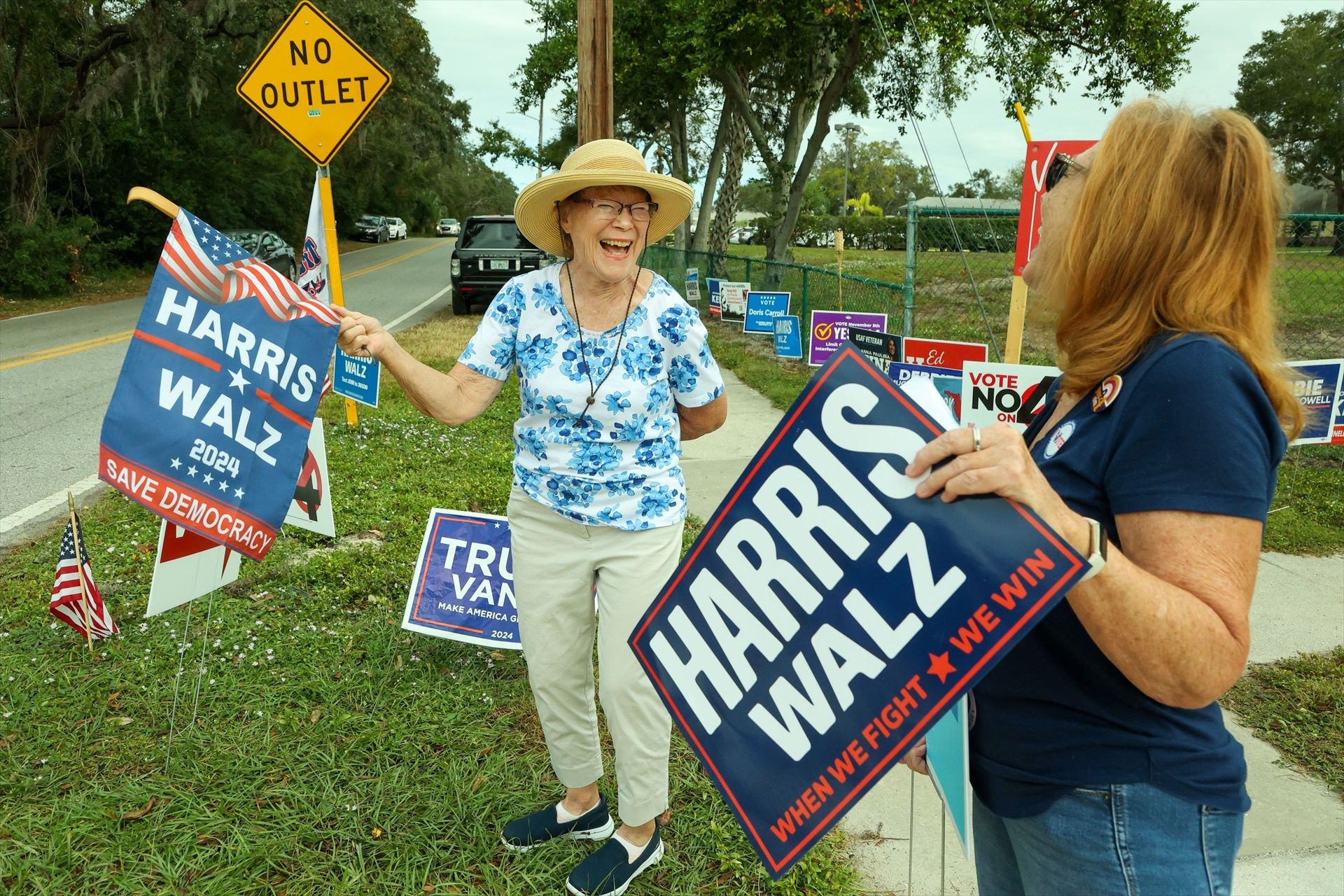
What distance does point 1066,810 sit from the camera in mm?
1282

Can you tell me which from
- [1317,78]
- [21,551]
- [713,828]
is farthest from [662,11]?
[1317,78]

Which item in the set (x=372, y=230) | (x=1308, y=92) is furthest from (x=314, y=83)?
(x=1308, y=92)

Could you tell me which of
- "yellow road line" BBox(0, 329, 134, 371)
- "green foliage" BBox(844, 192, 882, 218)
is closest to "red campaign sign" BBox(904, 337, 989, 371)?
"yellow road line" BBox(0, 329, 134, 371)

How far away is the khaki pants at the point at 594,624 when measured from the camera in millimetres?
2432

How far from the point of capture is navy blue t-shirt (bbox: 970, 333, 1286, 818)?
43.4 inches

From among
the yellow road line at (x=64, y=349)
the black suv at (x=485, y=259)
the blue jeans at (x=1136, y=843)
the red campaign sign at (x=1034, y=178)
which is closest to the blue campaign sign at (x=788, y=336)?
the black suv at (x=485, y=259)

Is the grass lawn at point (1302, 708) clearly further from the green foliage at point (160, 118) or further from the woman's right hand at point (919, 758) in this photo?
the green foliage at point (160, 118)

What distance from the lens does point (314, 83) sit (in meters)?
6.55

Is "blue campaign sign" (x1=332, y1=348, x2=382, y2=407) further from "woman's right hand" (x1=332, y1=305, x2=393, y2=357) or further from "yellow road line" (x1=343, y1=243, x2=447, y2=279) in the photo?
"yellow road line" (x1=343, y1=243, x2=447, y2=279)

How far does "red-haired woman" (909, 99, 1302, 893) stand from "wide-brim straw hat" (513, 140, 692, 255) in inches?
52.2

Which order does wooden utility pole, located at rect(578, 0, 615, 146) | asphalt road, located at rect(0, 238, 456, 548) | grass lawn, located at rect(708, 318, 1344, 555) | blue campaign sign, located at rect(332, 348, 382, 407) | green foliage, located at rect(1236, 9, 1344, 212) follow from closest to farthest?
grass lawn, located at rect(708, 318, 1344, 555), wooden utility pole, located at rect(578, 0, 615, 146), asphalt road, located at rect(0, 238, 456, 548), blue campaign sign, located at rect(332, 348, 382, 407), green foliage, located at rect(1236, 9, 1344, 212)

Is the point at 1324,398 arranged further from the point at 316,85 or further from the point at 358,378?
the point at 316,85

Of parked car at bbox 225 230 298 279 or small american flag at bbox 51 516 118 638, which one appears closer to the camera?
small american flag at bbox 51 516 118 638

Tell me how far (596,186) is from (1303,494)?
20.2ft
